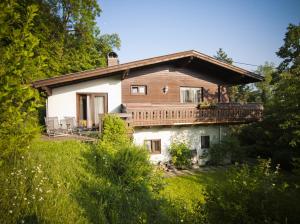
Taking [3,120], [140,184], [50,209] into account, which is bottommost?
[140,184]

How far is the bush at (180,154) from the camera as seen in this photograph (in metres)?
15.1

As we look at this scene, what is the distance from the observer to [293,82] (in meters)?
12.5

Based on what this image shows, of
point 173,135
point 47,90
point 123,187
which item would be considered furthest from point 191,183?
point 47,90

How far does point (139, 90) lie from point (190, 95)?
4574 mm

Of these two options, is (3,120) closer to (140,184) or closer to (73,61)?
(140,184)

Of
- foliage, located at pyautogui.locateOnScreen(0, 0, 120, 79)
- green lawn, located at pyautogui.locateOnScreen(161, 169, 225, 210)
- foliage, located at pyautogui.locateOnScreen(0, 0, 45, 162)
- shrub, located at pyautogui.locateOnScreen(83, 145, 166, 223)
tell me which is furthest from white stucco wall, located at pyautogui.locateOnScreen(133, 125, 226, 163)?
foliage, located at pyautogui.locateOnScreen(0, 0, 120, 79)

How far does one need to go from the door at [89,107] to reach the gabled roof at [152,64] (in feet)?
4.34

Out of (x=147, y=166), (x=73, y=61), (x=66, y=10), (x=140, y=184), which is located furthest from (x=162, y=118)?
(x=66, y=10)

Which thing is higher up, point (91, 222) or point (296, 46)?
point (296, 46)

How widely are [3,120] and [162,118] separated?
11.2 m

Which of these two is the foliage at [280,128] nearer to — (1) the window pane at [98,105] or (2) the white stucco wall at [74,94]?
(2) the white stucco wall at [74,94]

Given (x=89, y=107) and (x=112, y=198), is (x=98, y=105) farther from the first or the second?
(x=112, y=198)

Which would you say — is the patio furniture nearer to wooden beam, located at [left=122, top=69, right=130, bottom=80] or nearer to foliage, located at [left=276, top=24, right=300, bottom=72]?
wooden beam, located at [left=122, top=69, right=130, bottom=80]

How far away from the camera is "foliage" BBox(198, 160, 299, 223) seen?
3402 millimetres
